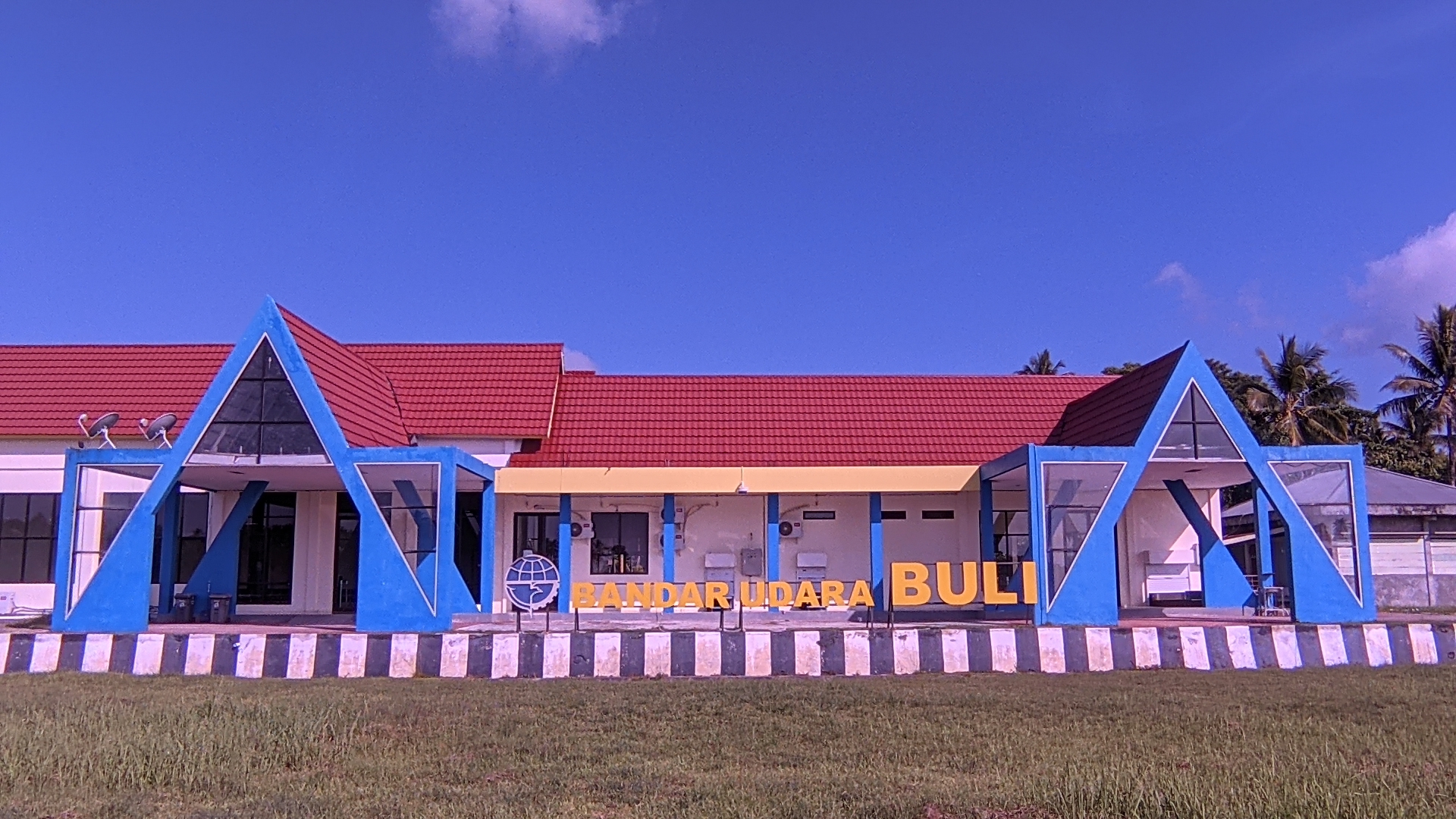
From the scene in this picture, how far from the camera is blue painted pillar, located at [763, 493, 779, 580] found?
79.0 feet

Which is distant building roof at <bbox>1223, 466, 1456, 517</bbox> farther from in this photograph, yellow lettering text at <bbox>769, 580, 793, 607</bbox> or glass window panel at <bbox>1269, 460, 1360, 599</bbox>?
yellow lettering text at <bbox>769, 580, 793, 607</bbox>

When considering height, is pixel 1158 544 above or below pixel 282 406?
below

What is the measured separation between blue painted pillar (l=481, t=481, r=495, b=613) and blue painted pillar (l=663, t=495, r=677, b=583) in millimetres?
3463

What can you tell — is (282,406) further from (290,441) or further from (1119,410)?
(1119,410)

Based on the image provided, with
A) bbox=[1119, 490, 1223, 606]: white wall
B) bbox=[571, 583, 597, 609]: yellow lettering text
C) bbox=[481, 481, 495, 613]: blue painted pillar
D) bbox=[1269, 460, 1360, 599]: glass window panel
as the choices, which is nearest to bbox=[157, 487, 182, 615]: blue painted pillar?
bbox=[481, 481, 495, 613]: blue painted pillar

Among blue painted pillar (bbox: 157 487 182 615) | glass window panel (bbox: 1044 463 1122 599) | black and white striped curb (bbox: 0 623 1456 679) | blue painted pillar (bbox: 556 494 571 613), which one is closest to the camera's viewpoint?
black and white striped curb (bbox: 0 623 1456 679)

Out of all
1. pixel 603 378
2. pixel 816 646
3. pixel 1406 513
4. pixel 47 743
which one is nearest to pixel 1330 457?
pixel 1406 513

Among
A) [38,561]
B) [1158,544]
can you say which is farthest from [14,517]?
[1158,544]

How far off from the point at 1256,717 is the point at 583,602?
12929 mm

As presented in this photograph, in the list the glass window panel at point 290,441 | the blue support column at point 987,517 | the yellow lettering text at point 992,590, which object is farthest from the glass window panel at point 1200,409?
the glass window panel at point 290,441

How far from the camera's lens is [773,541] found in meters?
24.4

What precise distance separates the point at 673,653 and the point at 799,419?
13.6 m

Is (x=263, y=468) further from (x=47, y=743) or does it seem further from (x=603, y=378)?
(x=47, y=743)

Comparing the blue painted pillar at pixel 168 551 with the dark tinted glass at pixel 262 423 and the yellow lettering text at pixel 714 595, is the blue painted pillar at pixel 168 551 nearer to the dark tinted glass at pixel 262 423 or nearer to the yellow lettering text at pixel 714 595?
the dark tinted glass at pixel 262 423
